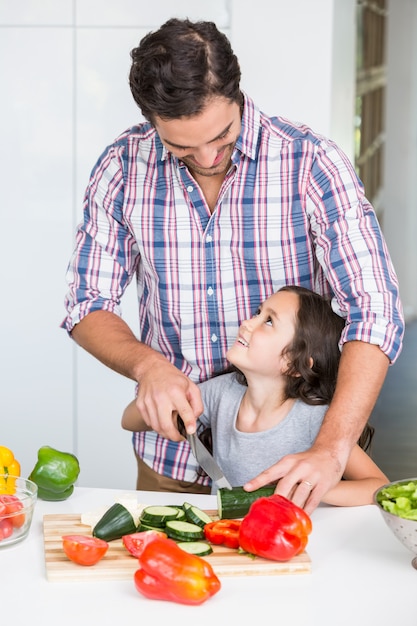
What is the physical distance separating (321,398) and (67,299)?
27.5 inches

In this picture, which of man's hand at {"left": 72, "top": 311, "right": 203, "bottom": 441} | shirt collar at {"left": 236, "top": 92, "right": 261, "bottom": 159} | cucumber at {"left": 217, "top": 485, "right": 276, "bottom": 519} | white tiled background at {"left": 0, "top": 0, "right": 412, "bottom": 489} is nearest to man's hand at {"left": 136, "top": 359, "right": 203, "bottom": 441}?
man's hand at {"left": 72, "top": 311, "right": 203, "bottom": 441}

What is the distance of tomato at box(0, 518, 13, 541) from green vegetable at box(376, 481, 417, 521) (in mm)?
663

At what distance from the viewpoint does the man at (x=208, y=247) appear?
6.52 ft

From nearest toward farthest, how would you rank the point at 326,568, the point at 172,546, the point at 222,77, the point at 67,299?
1. the point at 172,546
2. the point at 326,568
3. the point at 222,77
4. the point at 67,299

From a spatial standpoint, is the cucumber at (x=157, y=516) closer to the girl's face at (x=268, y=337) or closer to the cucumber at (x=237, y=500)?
the cucumber at (x=237, y=500)

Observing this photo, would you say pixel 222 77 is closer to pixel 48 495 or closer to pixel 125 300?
pixel 48 495

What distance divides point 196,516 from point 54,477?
368 millimetres

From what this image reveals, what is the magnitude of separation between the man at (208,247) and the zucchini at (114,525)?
0.25 meters

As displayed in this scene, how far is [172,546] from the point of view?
156 centimetres

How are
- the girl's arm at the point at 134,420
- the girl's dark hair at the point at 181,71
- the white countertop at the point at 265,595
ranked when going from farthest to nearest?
the girl's arm at the point at 134,420 < the girl's dark hair at the point at 181,71 < the white countertop at the point at 265,595

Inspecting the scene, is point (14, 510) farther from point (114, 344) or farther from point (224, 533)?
point (114, 344)

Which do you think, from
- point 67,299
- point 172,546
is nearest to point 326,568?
point 172,546

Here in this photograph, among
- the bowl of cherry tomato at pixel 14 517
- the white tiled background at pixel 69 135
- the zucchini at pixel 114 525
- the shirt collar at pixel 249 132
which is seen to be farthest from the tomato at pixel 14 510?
the white tiled background at pixel 69 135

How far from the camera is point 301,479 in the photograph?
5.89ft
